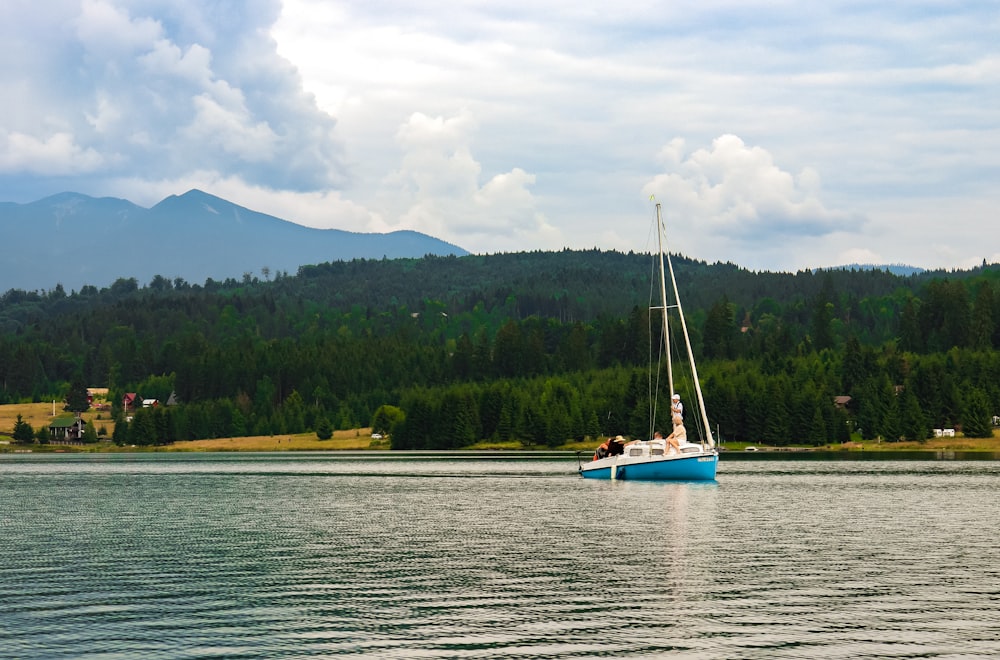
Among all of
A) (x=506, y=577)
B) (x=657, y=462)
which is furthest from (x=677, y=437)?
(x=506, y=577)

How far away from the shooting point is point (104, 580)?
4962 centimetres

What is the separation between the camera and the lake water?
120 feet

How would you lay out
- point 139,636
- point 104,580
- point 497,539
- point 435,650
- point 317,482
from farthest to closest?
point 317,482, point 497,539, point 104,580, point 139,636, point 435,650

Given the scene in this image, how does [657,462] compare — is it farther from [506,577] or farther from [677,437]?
[506,577]

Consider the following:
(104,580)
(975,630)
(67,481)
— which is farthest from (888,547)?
(67,481)

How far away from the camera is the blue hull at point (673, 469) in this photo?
112562 mm

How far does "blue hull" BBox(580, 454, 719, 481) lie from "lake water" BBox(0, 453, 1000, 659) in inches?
591

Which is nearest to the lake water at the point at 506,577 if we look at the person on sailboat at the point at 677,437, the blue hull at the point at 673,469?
the blue hull at the point at 673,469

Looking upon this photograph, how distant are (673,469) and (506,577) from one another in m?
66.9

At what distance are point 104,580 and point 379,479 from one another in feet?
270

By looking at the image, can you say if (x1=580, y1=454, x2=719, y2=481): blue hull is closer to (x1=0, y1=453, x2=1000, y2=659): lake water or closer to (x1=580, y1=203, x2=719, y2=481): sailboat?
(x1=580, y1=203, x2=719, y2=481): sailboat

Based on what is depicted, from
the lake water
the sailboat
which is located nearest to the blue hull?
the sailboat

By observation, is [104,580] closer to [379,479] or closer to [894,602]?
[894,602]

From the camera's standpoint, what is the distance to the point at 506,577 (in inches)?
1949
